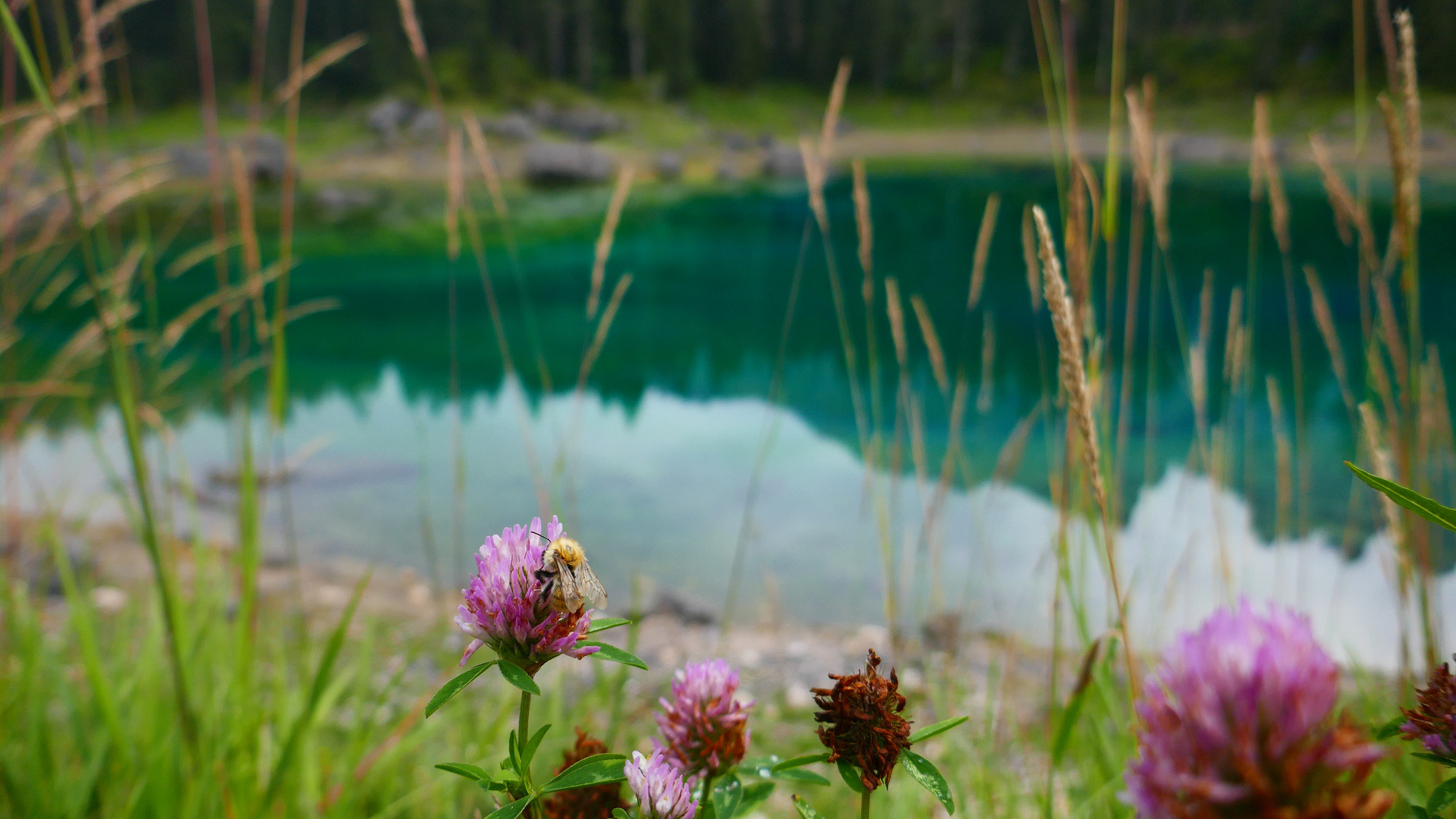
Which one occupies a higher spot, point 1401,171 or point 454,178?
point 454,178

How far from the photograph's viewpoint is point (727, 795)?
19.8 inches

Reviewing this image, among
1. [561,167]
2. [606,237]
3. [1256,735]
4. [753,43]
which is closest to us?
[1256,735]

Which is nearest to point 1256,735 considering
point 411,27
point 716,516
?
point 411,27

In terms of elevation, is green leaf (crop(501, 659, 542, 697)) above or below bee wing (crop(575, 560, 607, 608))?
below

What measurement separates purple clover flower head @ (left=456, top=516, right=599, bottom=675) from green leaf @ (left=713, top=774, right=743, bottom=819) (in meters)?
0.12

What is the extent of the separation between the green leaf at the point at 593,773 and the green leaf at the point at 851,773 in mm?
127

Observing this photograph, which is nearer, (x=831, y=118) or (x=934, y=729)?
(x=934, y=729)

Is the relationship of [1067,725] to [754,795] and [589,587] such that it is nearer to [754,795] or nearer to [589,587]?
[754,795]

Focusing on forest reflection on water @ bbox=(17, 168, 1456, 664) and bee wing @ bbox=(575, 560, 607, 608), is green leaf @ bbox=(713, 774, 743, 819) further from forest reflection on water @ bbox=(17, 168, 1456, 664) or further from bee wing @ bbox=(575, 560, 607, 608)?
forest reflection on water @ bbox=(17, 168, 1456, 664)

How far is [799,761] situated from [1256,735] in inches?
11.9

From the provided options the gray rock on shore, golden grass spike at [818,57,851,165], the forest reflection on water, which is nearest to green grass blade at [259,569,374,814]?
the forest reflection on water

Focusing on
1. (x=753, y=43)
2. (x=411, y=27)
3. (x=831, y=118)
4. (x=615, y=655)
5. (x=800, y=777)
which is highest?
(x=753, y=43)

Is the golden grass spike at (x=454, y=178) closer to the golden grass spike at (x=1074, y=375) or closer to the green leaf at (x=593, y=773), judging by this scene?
the golden grass spike at (x=1074, y=375)

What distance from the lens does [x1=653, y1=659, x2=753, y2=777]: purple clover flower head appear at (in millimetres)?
515
